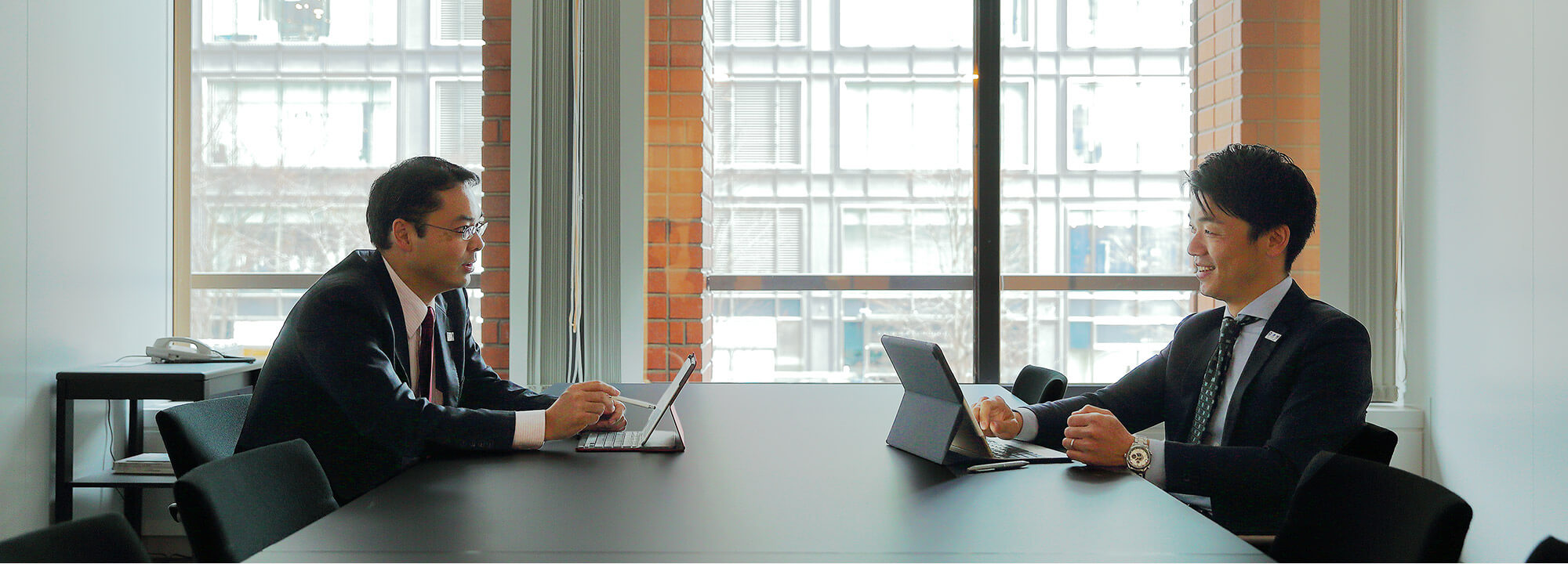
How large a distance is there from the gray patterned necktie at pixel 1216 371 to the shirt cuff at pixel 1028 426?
1.06 feet

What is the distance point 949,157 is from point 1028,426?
1793mm

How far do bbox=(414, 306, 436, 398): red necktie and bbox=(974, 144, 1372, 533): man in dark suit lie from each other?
3.79 feet

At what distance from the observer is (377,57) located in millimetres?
3633

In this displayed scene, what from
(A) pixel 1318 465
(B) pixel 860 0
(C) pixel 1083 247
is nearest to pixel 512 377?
(B) pixel 860 0

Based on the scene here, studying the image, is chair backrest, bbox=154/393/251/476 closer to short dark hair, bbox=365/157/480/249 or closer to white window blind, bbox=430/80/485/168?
short dark hair, bbox=365/157/480/249

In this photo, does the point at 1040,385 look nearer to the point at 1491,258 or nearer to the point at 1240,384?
the point at 1240,384

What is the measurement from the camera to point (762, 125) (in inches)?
139

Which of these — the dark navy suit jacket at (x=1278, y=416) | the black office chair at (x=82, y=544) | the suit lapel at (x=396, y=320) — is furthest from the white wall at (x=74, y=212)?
the dark navy suit jacket at (x=1278, y=416)

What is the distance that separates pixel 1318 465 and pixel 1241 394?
47cm

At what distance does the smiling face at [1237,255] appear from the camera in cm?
193

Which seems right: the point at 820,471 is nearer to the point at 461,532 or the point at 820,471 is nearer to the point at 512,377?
the point at 461,532

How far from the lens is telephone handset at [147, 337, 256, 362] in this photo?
3049 mm

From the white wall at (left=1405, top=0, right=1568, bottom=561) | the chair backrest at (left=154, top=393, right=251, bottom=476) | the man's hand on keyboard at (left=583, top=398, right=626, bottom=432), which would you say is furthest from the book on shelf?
the white wall at (left=1405, top=0, right=1568, bottom=561)

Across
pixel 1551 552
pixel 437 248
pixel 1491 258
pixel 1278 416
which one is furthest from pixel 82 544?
pixel 1491 258
